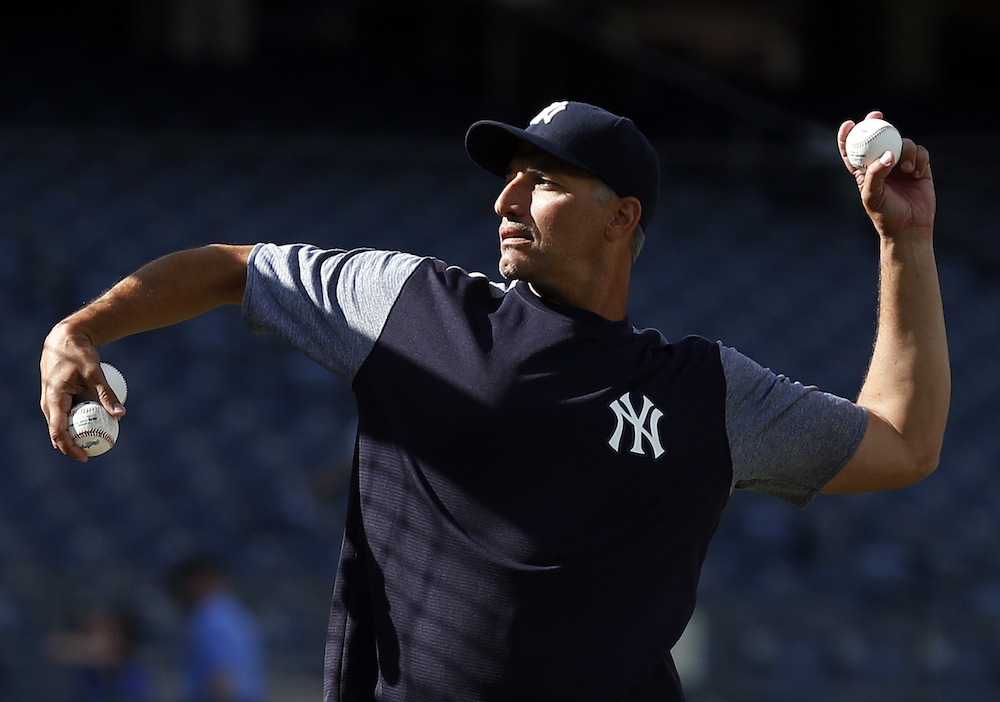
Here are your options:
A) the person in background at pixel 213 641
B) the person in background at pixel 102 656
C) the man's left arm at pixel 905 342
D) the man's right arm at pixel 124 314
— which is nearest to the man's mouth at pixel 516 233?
the man's right arm at pixel 124 314

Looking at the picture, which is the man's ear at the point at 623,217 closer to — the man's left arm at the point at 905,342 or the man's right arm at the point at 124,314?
the man's left arm at the point at 905,342

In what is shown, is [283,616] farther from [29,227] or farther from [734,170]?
[734,170]

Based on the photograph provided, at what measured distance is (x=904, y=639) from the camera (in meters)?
5.33

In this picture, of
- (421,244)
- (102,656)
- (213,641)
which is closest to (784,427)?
(213,641)

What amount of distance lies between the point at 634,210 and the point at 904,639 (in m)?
4.13

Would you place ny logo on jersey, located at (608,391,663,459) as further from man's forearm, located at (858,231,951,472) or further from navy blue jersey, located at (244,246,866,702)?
man's forearm, located at (858,231,951,472)

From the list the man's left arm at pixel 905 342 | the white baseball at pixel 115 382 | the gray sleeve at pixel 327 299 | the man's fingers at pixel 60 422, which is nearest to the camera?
the man's fingers at pixel 60 422

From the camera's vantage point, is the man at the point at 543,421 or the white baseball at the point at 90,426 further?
the man at the point at 543,421

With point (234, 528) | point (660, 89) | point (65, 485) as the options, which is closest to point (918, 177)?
point (234, 528)

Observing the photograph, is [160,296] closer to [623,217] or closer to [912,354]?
[623,217]

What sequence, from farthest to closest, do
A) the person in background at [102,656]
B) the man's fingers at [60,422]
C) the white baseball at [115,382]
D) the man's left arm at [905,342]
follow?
the person in background at [102,656]
the man's left arm at [905,342]
the white baseball at [115,382]
the man's fingers at [60,422]

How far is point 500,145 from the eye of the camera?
179 cm

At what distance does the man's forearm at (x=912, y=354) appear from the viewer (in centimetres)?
178

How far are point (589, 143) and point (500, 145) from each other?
159 mm
